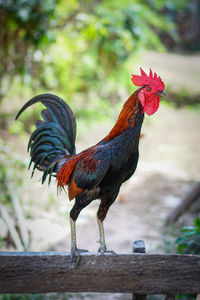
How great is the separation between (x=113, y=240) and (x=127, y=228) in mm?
436

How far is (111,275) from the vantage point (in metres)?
1.89

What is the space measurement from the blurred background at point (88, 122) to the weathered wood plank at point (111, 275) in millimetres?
781

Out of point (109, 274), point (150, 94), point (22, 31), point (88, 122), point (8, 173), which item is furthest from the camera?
point (88, 122)

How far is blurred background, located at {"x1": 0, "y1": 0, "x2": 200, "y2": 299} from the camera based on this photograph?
4.41 meters

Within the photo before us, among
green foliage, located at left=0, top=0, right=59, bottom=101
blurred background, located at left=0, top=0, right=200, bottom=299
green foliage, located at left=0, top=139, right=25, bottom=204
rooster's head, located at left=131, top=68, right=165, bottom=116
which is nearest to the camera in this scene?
rooster's head, located at left=131, top=68, right=165, bottom=116

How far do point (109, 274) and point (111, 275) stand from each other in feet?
0.04

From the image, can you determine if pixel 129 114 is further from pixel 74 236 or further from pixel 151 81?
pixel 74 236

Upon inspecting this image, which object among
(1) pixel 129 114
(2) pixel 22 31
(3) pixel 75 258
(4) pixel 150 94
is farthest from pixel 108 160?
(2) pixel 22 31

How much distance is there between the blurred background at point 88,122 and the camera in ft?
14.5

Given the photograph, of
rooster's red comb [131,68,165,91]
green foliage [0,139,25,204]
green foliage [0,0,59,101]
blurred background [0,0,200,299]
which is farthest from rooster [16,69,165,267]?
green foliage [0,0,59,101]

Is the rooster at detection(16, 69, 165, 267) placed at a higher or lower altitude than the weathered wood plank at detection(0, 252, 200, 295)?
higher

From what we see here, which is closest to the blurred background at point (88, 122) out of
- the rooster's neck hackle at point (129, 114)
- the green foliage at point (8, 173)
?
the green foliage at point (8, 173)

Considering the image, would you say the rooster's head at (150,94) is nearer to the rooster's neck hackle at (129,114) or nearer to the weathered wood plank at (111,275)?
the rooster's neck hackle at (129,114)

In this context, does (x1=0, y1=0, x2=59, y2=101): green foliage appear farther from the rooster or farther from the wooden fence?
the wooden fence
